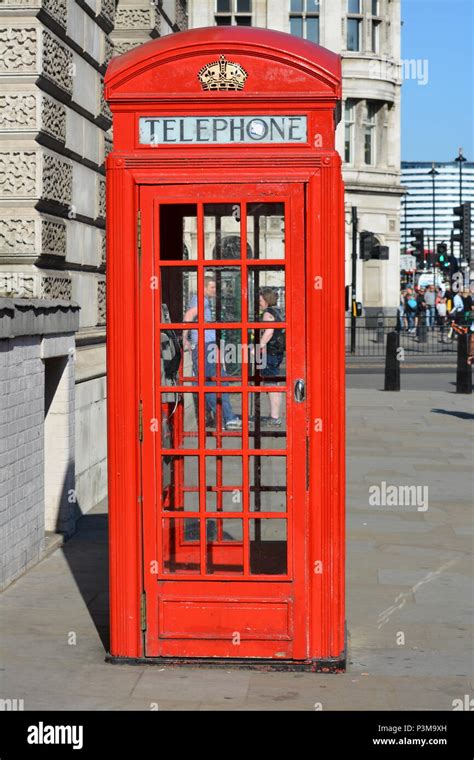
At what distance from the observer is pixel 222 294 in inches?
264

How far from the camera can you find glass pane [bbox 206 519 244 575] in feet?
22.0

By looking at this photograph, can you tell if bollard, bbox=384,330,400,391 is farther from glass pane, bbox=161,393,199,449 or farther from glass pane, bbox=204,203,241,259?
glass pane, bbox=204,203,241,259

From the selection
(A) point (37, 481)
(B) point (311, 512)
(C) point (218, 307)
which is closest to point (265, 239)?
(C) point (218, 307)

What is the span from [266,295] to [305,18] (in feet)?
153

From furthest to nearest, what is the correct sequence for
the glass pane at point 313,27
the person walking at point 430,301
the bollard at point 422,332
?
the glass pane at point 313,27 → the person walking at point 430,301 → the bollard at point 422,332

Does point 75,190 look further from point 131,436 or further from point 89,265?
point 131,436

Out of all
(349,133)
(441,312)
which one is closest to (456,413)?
(441,312)

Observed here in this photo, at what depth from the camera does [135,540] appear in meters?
6.63

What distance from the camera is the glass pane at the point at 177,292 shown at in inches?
262

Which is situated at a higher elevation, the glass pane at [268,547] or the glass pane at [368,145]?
the glass pane at [368,145]

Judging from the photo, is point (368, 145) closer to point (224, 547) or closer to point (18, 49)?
point (18, 49)

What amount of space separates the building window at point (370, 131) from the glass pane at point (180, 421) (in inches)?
1905

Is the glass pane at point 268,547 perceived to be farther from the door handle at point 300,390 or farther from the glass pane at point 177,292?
the glass pane at point 177,292

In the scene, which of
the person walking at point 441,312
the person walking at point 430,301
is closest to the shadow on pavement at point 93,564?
the person walking at point 441,312
